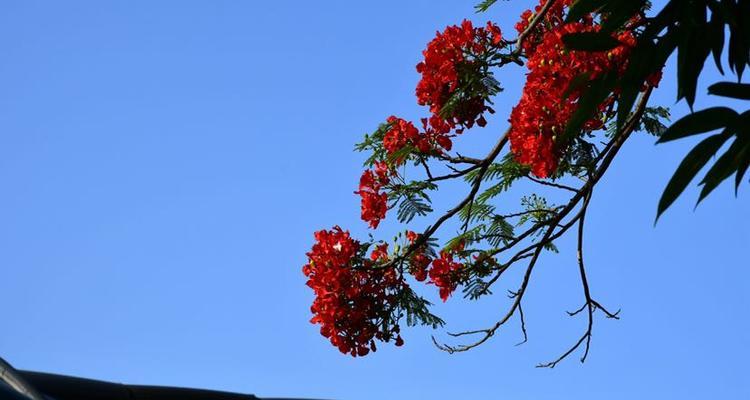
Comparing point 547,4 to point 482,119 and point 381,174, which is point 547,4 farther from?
point 381,174

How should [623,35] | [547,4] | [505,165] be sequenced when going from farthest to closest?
[505,165] < [547,4] < [623,35]

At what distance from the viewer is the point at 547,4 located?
16.2 ft

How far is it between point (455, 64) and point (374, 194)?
871 millimetres

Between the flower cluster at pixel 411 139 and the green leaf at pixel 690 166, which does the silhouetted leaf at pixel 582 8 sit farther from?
the flower cluster at pixel 411 139

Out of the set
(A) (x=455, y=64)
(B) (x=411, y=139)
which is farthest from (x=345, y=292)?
(A) (x=455, y=64)

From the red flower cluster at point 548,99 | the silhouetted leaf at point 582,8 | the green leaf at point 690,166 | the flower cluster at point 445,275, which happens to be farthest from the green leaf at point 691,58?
the flower cluster at point 445,275

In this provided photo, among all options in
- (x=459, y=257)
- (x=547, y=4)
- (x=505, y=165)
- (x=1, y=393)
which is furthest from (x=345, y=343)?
(x=1, y=393)

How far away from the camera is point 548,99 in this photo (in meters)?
4.52

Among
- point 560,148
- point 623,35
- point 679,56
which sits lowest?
point 679,56

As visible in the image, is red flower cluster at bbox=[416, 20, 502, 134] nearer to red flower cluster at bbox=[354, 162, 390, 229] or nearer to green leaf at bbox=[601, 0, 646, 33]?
red flower cluster at bbox=[354, 162, 390, 229]

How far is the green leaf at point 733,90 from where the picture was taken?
2.79 m

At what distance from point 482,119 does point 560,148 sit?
0.79 metres

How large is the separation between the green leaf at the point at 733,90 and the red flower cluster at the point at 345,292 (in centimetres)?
296

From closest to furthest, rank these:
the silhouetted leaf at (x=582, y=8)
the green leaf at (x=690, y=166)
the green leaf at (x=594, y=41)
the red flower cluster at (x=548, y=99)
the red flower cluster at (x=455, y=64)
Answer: the green leaf at (x=690, y=166)
the green leaf at (x=594, y=41)
the silhouetted leaf at (x=582, y=8)
the red flower cluster at (x=548, y=99)
the red flower cluster at (x=455, y=64)
